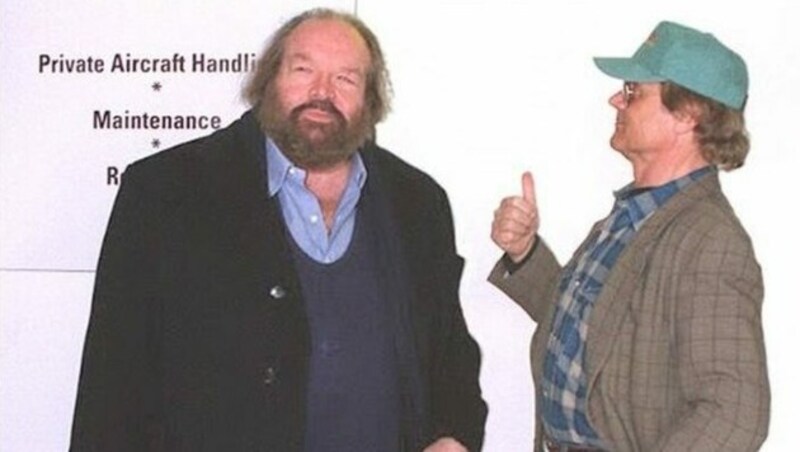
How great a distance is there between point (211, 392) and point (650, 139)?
88 cm

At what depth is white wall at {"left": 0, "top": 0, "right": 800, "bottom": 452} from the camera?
2.57 meters

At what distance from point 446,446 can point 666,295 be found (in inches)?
23.5

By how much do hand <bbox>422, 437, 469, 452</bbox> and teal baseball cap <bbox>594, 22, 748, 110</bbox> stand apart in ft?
2.50

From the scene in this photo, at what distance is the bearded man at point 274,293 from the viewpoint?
2.28 meters

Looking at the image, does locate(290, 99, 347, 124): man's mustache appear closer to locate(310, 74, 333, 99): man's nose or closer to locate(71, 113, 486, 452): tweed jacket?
locate(310, 74, 333, 99): man's nose

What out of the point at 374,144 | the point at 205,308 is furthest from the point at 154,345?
the point at 374,144

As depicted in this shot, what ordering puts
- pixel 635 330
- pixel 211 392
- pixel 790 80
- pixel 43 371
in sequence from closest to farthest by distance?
1. pixel 635 330
2. pixel 211 392
3. pixel 790 80
4. pixel 43 371

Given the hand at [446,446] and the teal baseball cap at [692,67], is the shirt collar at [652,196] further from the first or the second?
the hand at [446,446]

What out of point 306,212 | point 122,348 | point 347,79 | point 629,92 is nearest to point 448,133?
point 347,79

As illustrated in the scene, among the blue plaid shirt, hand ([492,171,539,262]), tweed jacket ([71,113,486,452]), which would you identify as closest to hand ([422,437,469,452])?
tweed jacket ([71,113,486,452])

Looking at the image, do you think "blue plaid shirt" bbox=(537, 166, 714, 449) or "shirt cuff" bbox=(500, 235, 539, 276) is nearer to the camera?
"blue plaid shirt" bbox=(537, 166, 714, 449)

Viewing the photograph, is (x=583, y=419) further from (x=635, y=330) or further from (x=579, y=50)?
(x=579, y=50)

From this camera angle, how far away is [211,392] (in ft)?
7.52

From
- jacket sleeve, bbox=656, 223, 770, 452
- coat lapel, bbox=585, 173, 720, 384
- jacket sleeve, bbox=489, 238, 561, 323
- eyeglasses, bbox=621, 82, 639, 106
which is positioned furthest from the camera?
jacket sleeve, bbox=489, 238, 561, 323
